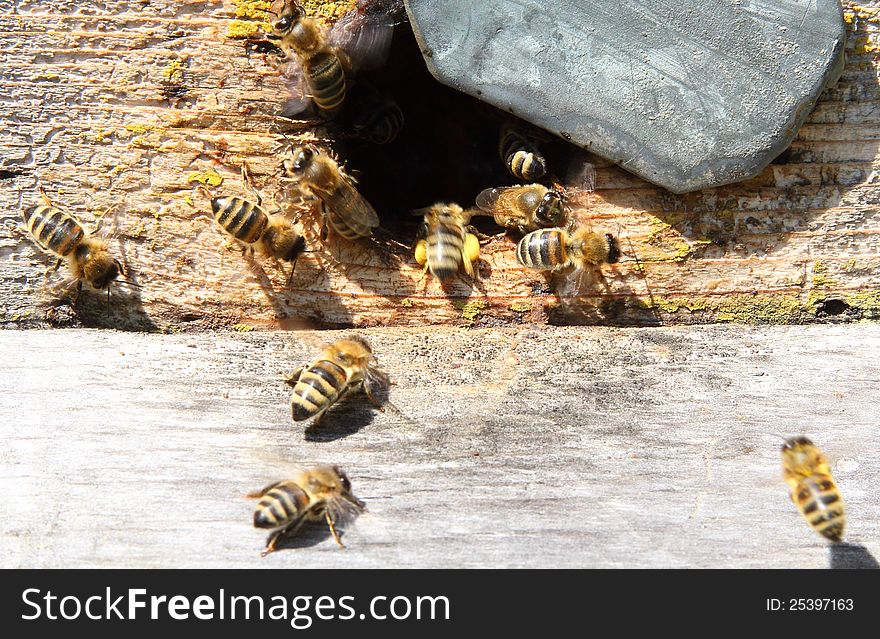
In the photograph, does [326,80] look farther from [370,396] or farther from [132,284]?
[370,396]

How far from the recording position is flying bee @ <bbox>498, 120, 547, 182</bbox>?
2.49 metres

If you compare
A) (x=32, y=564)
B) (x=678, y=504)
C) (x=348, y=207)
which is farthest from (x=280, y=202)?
(x=678, y=504)

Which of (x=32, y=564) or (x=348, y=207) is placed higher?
(x=348, y=207)

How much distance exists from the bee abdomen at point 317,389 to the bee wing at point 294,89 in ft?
2.42

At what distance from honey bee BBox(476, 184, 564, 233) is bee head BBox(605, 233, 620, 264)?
0.23 m

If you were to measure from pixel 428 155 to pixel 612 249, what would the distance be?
5.87ft

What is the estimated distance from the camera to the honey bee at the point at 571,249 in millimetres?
2018

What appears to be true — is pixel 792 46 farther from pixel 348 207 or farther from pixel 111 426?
pixel 111 426

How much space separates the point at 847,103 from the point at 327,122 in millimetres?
1406

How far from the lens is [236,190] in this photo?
2.06 metres

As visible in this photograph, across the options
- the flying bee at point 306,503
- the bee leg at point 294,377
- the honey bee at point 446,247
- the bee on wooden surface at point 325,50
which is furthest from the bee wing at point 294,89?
the flying bee at point 306,503

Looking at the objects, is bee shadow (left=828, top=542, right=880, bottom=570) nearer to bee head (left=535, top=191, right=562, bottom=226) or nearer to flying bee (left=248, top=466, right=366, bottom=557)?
flying bee (left=248, top=466, right=366, bottom=557)

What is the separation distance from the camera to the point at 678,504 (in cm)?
140

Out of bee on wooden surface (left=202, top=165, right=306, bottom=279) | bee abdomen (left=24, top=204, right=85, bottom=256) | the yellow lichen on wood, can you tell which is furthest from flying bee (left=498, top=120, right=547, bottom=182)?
bee abdomen (left=24, top=204, right=85, bottom=256)
